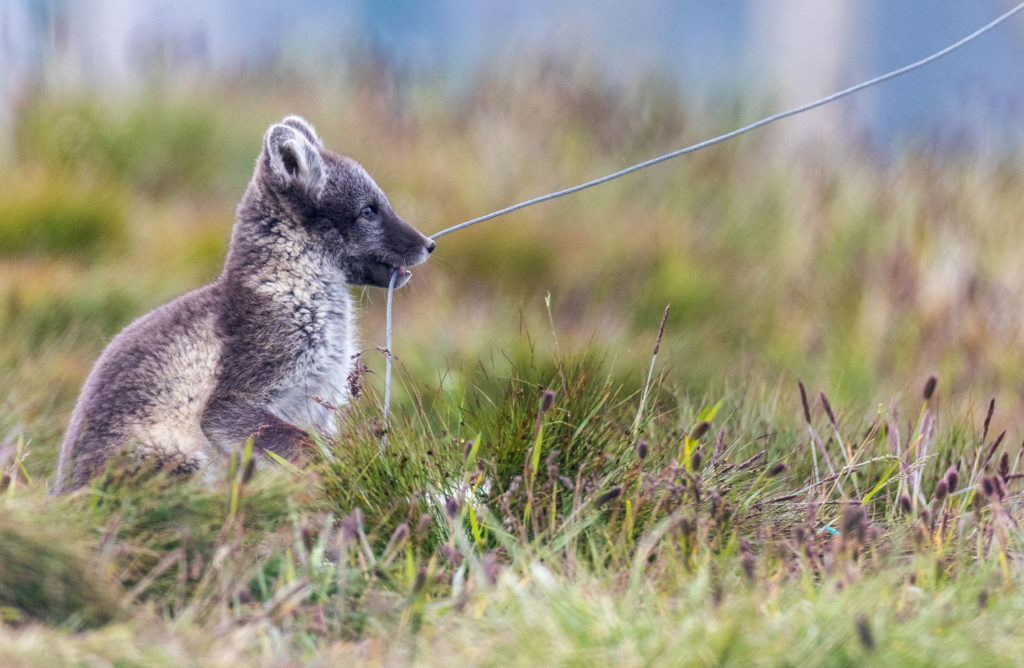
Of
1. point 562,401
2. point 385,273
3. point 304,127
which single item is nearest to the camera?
point 562,401

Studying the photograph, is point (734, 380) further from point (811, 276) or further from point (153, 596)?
point (153, 596)

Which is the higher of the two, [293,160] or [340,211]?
[293,160]

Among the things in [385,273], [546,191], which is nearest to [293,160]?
[385,273]

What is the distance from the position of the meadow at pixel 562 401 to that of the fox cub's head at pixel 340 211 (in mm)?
422

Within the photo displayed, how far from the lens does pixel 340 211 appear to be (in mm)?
4285

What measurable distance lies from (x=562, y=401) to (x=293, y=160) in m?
1.36

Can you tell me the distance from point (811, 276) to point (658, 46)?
162 inches

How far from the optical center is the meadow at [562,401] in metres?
2.76

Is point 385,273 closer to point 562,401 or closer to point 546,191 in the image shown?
point 562,401

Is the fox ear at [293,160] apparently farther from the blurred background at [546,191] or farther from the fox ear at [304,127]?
the blurred background at [546,191]

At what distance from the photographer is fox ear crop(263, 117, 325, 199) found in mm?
4156

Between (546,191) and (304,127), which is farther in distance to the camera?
(546,191)

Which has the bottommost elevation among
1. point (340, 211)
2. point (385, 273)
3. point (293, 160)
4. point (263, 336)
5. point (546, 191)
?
point (546, 191)

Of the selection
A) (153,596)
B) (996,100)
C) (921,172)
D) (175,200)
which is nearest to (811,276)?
(921,172)
